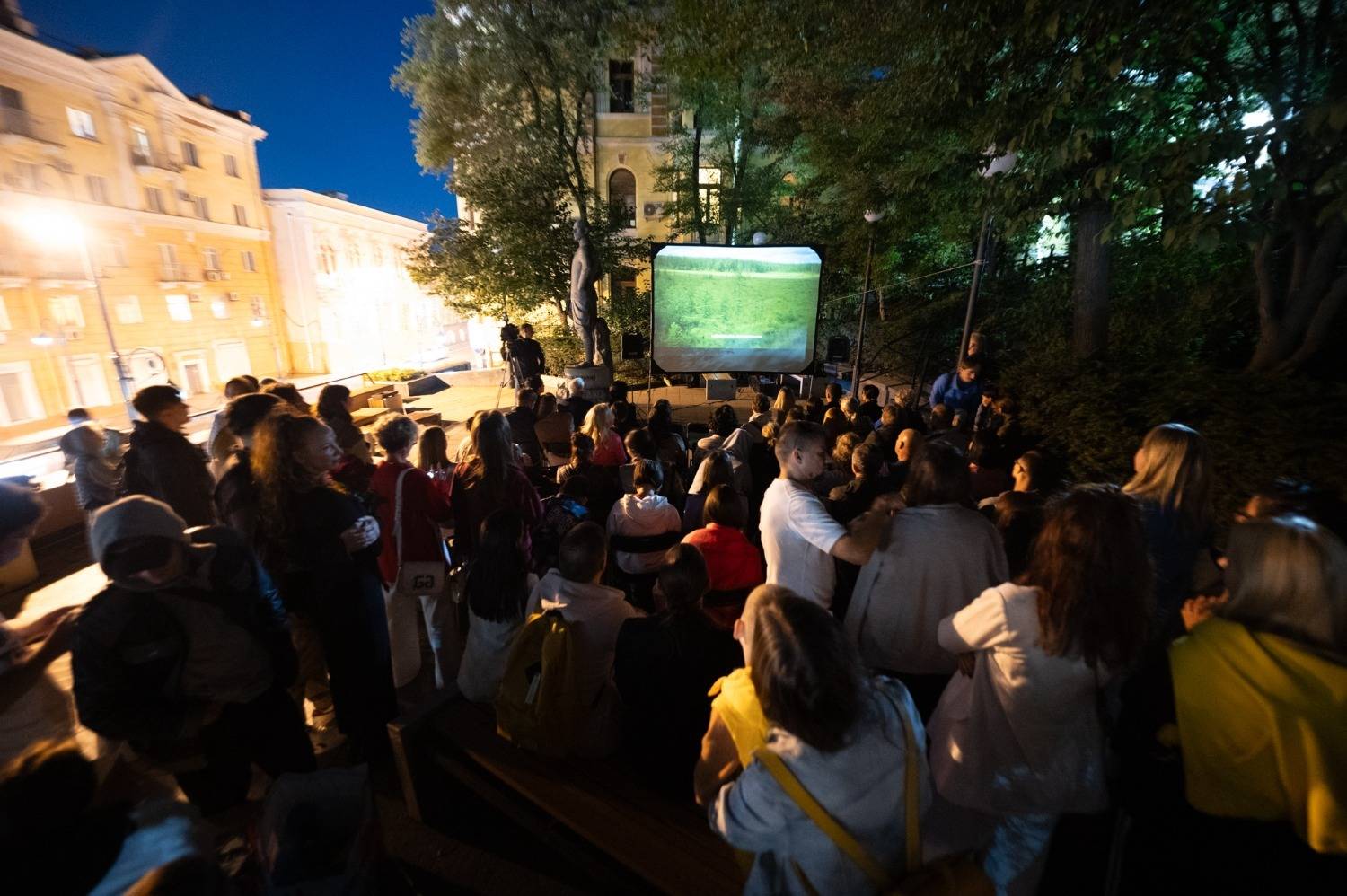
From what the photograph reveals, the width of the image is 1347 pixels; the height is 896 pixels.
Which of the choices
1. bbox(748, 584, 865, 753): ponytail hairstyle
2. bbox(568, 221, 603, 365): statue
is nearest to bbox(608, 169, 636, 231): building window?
bbox(568, 221, 603, 365): statue

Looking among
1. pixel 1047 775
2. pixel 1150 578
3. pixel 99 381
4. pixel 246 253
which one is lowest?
pixel 99 381

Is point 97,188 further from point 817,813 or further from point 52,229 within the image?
point 817,813

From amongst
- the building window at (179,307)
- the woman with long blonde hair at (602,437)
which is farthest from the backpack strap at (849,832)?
the building window at (179,307)

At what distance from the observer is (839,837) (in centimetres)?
126

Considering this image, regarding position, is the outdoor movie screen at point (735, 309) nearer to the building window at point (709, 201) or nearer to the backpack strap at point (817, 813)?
the building window at point (709, 201)

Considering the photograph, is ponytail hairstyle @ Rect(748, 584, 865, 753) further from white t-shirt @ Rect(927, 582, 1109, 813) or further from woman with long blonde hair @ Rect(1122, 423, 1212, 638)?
woman with long blonde hair @ Rect(1122, 423, 1212, 638)

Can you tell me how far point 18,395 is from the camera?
2186 cm

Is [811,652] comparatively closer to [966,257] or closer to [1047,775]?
[1047,775]

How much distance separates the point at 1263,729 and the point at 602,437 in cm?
370

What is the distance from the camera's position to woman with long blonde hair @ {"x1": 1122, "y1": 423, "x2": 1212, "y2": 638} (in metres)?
2.37

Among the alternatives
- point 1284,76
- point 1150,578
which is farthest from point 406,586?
point 1284,76

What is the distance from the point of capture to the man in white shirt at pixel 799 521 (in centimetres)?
234

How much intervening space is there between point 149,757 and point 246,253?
126ft

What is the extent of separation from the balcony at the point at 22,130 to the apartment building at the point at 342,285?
10.5 m
